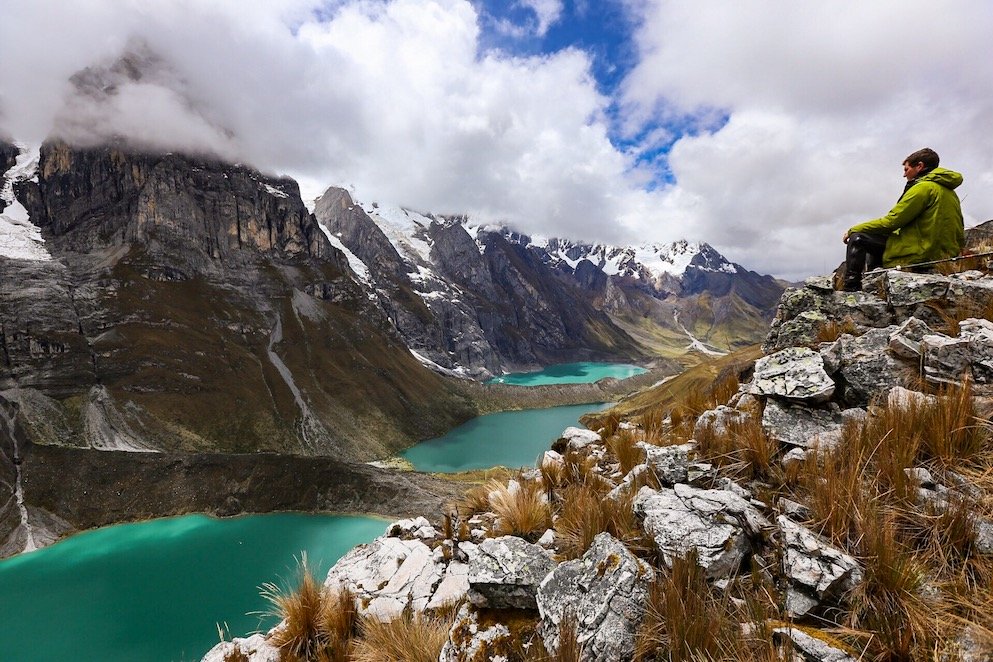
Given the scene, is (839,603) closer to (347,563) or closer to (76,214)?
(347,563)

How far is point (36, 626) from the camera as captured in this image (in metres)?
37.6

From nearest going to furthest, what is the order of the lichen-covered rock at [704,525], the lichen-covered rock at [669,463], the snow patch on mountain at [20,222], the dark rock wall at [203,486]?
the lichen-covered rock at [704,525]
the lichen-covered rock at [669,463]
the dark rock wall at [203,486]
the snow patch on mountain at [20,222]

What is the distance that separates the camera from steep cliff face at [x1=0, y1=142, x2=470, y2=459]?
267 ft

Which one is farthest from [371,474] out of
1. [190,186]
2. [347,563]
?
[190,186]

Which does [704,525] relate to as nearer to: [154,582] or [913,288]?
[913,288]

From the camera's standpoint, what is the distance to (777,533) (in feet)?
11.8

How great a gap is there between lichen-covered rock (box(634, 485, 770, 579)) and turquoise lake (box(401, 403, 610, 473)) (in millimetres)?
70524

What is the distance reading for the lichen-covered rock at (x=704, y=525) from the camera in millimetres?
3500

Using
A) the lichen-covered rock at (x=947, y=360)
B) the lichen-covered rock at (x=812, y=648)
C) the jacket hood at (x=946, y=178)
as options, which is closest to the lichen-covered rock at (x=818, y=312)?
the jacket hood at (x=946, y=178)

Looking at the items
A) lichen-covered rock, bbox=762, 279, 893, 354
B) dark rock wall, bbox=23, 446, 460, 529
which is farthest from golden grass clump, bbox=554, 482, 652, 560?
dark rock wall, bbox=23, 446, 460, 529

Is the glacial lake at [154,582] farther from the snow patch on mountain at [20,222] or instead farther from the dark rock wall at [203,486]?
the snow patch on mountain at [20,222]

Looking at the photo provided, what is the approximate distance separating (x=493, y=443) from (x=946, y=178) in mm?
105080

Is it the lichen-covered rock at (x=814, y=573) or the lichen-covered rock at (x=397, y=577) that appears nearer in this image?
the lichen-covered rock at (x=814, y=573)

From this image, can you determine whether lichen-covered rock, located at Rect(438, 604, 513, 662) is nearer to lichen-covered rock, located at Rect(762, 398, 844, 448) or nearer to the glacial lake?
lichen-covered rock, located at Rect(762, 398, 844, 448)
